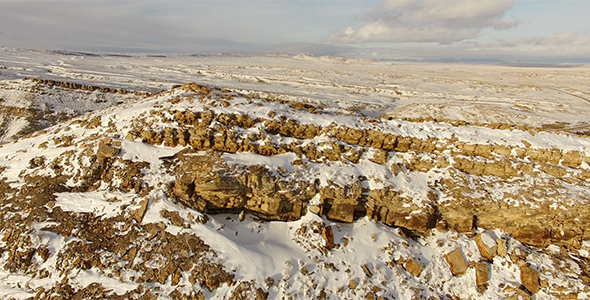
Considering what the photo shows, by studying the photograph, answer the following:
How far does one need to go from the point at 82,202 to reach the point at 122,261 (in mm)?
2691

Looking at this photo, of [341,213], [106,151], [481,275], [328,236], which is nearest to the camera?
[481,275]

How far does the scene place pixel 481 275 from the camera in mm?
7605

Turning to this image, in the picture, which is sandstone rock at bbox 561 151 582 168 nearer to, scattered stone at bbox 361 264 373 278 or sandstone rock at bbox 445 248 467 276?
sandstone rock at bbox 445 248 467 276

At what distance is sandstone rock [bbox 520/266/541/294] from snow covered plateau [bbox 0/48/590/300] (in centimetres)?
3

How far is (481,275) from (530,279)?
1.21 meters

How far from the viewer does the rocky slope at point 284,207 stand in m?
6.93

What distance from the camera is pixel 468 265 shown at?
7.91 metres

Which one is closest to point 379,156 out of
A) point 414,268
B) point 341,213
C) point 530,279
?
point 341,213

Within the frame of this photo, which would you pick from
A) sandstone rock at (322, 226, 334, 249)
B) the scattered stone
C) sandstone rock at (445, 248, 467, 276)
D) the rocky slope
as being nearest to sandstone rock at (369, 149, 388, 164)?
the rocky slope

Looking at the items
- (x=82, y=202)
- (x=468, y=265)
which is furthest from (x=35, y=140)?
(x=468, y=265)

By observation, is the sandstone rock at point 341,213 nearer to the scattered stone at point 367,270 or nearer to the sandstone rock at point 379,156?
the scattered stone at point 367,270

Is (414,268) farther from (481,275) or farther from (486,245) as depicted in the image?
(486,245)

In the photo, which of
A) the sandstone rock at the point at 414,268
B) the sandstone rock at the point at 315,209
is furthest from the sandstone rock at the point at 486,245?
the sandstone rock at the point at 315,209

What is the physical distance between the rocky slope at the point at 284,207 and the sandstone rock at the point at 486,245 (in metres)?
0.04
